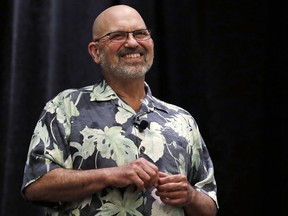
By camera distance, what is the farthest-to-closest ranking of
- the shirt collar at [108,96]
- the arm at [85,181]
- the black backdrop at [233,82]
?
the black backdrop at [233,82], the shirt collar at [108,96], the arm at [85,181]

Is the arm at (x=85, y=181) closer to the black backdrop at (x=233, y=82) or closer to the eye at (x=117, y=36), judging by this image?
the eye at (x=117, y=36)

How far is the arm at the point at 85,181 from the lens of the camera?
141 centimetres

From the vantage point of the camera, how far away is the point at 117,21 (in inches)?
65.4

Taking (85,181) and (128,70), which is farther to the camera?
(128,70)

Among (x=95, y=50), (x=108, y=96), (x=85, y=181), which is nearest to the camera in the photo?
(x=85, y=181)

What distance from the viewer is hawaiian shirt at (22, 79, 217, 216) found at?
1.48m

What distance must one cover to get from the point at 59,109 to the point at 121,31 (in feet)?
0.94

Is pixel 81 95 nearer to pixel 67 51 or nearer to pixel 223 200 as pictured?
pixel 67 51

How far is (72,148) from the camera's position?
4.96ft

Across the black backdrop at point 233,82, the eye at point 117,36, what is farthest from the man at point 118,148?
the black backdrop at point 233,82

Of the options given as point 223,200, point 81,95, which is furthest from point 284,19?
point 81,95

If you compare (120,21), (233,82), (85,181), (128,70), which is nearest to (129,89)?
(128,70)

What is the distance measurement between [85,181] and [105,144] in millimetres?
117

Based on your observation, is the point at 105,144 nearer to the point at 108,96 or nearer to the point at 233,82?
the point at 108,96
